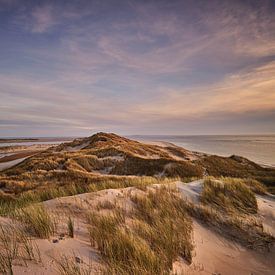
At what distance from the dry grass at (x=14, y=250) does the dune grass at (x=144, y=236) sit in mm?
870

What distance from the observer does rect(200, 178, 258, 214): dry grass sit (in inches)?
243

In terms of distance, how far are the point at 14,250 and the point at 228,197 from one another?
6.01m

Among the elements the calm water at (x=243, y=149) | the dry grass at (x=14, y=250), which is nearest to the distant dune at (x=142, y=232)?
the dry grass at (x=14, y=250)

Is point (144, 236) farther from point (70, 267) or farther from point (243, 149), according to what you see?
point (243, 149)

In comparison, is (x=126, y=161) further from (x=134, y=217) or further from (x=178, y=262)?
(x=178, y=262)

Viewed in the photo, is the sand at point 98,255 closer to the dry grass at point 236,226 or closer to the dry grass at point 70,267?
the dry grass at point 70,267

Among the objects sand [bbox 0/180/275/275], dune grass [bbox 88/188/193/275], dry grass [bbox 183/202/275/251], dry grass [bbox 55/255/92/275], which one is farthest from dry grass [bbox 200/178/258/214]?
dry grass [bbox 55/255/92/275]

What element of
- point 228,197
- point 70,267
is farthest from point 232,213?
point 70,267

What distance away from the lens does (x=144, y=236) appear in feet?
12.0

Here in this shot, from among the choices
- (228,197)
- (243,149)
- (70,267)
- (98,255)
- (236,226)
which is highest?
(70,267)

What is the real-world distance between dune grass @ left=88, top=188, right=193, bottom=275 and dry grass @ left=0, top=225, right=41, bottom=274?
87 cm

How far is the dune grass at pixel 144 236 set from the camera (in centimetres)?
278

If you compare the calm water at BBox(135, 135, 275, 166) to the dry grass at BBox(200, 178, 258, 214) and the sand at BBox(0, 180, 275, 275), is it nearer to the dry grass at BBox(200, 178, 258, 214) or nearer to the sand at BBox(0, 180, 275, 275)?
the dry grass at BBox(200, 178, 258, 214)

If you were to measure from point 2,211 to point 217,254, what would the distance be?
4.28 m
